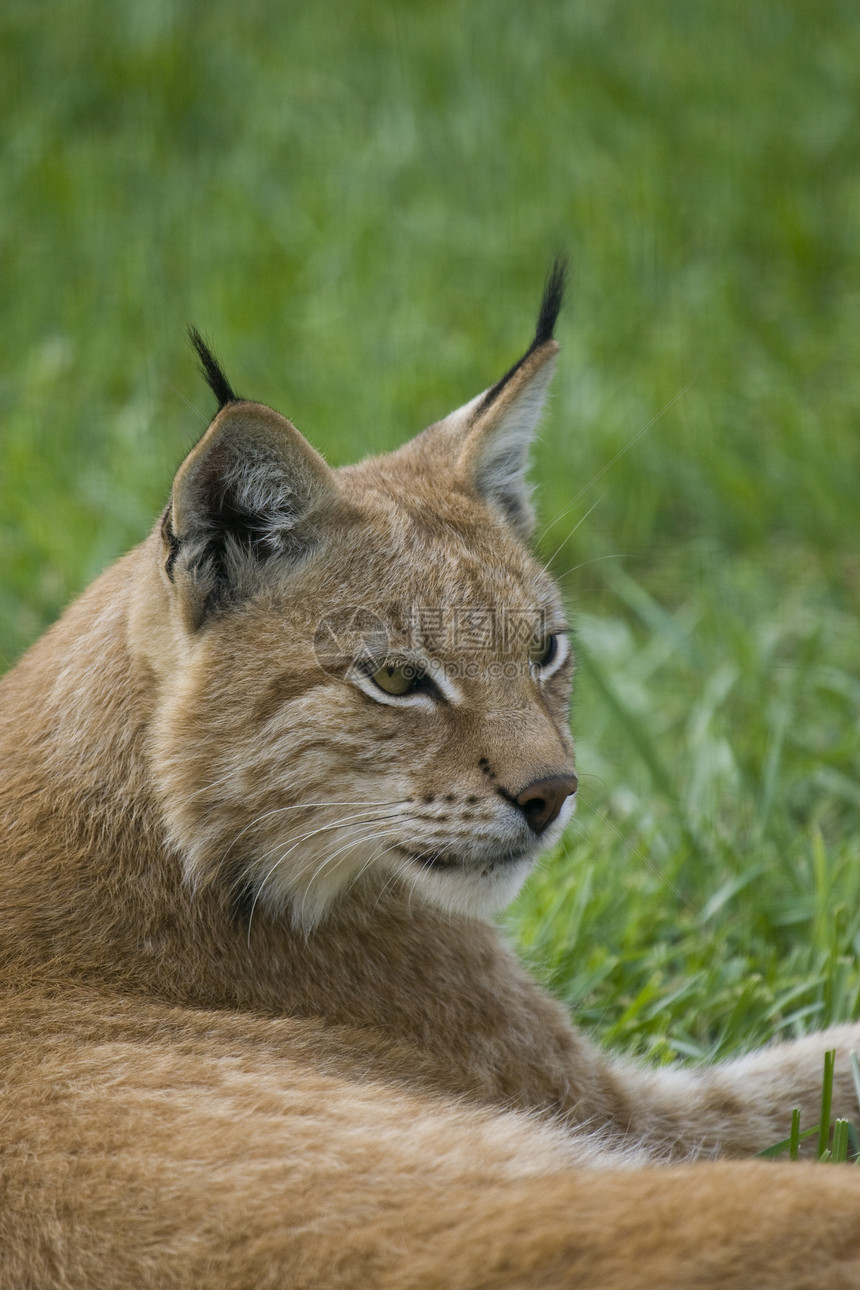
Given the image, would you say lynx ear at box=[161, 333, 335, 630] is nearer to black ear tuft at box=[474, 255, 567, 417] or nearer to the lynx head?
the lynx head

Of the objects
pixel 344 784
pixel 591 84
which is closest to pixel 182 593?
pixel 344 784

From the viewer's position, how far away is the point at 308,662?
3000mm

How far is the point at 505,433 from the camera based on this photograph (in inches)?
142

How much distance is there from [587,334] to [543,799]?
4716mm

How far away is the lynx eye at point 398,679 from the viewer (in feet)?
9.92

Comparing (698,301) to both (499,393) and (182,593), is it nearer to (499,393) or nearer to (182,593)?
(499,393)

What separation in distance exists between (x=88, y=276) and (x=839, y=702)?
15.3 ft

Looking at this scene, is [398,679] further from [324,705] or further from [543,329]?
[543,329]

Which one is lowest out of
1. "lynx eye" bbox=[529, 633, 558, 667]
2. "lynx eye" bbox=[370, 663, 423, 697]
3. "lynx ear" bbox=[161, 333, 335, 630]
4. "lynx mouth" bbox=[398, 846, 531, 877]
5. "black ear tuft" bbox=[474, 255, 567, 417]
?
"lynx mouth" bbox=[398, 846, 531, 877]

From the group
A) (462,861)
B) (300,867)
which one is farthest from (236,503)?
(462,861)

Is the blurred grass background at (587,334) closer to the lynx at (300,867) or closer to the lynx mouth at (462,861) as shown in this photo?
the lynx at (300,867)

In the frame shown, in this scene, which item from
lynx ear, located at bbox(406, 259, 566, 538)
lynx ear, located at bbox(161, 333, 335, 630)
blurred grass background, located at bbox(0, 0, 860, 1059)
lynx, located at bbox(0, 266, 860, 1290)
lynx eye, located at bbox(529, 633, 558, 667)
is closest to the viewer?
lynx, located at bbox(0, 266, 860, 1290)

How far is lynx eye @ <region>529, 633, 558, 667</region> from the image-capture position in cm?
331

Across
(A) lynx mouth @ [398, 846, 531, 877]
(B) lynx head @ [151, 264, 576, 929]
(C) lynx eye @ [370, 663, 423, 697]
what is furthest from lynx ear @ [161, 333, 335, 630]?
(A) lynx mouth @ [398, 846, 531, 877]
